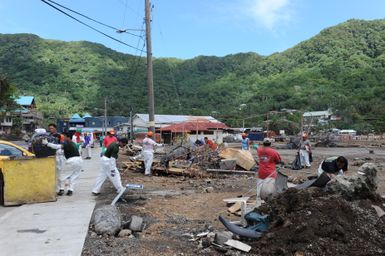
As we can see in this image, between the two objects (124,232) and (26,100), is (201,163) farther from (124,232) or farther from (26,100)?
(26,100)

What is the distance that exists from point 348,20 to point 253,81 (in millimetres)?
35031

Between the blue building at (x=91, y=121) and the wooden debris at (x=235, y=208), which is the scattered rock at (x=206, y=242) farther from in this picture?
the blue building at (x=91, y=121)

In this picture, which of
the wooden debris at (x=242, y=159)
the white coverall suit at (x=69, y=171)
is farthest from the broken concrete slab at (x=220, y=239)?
the wooden debris at (x=242, y=159)

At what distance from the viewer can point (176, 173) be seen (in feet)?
53.5

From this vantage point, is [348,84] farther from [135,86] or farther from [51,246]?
[51,246]

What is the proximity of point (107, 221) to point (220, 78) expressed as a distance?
Result: 108 m

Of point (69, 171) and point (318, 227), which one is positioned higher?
point (69, 171)

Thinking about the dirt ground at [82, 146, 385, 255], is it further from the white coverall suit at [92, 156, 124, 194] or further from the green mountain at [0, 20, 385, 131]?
the green mountain at [0, 20, 385, 131]

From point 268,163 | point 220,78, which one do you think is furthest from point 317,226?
point 220,78

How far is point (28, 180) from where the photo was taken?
9.88 m

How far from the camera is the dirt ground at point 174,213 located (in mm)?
6340

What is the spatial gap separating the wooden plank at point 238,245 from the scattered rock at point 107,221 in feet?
6.60

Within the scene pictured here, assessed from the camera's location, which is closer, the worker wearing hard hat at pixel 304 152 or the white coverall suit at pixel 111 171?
the white coverall suit at pixel 111 171

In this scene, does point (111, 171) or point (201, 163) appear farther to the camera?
point (201, 163)
